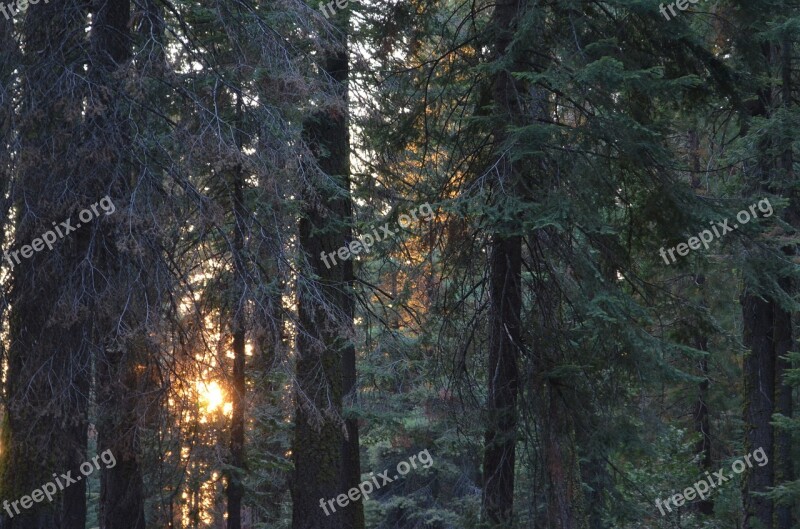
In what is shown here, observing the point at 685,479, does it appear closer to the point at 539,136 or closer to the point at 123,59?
the point at 539,136

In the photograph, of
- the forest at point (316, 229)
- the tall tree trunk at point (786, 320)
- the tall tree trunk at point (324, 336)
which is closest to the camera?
the forest at point (316, 229)

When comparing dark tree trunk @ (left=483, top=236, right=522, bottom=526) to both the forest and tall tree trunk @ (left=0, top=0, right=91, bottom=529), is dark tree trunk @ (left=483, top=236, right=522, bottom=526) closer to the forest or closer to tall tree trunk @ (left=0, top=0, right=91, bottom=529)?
the forest

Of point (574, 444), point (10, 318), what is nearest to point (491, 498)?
point (574, 444)

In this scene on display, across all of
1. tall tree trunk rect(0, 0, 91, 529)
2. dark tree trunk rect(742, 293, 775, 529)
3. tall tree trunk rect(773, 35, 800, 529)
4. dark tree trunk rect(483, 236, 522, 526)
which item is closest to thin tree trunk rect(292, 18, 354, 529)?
dark tree trunk rect(483, 236, 522, 526)

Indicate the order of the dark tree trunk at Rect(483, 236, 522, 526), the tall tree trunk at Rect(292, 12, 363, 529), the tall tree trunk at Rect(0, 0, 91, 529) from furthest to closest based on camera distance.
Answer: the tall tree trunk at Rect(292, 12, 363, 529), the dark tree trunk at Rect(483, 236, 522, 526), the tall tree trunk at Rect(0, 0, 91, 529)

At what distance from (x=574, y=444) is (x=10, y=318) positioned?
6.25 meters

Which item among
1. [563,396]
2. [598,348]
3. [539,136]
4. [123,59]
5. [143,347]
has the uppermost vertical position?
[123,59]

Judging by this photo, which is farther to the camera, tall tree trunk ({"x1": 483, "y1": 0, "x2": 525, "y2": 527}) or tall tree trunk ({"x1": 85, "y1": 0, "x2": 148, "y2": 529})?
tall tree trunk ({"x1": 483, "y1": 0, "x2": 525, "y2": 527})

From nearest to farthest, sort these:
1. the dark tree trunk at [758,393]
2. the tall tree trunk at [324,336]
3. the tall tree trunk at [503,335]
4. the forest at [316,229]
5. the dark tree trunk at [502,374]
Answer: the forest at [316,229], the tall tree trunk at [503,335], the dark tree trunk at [502,374], the tall tree trunk at [324,336], the dark tree trunk at [758,393]

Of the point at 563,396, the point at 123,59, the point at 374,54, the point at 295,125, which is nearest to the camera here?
the point at 563,396

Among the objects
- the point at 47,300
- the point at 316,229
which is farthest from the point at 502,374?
the point at 47,300

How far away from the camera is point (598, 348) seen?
24.5 ft

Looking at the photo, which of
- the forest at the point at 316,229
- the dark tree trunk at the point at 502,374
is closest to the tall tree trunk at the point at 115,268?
the forest at the point at 316,229

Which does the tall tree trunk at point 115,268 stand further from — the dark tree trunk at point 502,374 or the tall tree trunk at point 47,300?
the dark tree trunk at point 502,374
